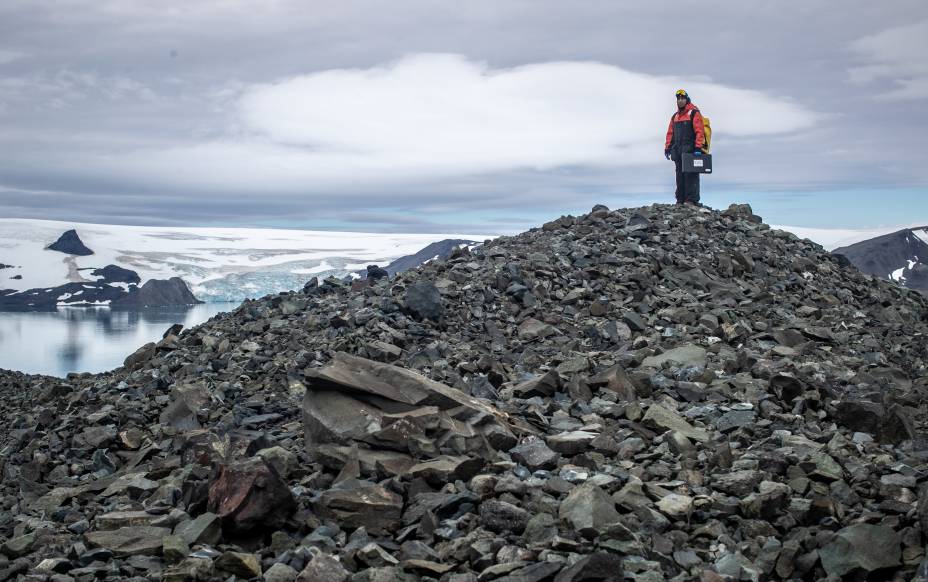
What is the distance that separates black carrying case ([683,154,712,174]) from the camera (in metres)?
22.7

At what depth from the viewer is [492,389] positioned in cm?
1070

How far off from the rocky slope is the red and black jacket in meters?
6.74

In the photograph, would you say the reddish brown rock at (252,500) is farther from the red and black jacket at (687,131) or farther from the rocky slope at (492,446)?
the red and black jacket at (687,131)

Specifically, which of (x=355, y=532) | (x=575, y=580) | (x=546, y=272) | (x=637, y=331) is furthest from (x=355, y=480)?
(x=546, y=272)

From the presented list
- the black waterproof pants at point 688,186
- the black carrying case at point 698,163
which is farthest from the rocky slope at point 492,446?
the black waterproof pants at point 688,186

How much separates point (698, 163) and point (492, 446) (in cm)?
1714

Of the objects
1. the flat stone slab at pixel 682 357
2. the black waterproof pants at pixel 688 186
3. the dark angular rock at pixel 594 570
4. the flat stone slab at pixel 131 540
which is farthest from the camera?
the black waterproof pants at pixel 688 186

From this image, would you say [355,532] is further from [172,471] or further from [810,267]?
[810,267]

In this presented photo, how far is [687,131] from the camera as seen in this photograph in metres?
22.4

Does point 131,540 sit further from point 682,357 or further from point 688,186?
point 688,186

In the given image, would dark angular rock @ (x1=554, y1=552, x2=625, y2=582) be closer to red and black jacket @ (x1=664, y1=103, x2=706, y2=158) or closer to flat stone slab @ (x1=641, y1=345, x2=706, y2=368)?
flat stone slab @ (x1=641, y1=345, x2=706, y2=368)

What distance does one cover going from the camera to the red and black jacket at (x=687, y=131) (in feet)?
72.9

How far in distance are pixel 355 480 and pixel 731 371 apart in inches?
278

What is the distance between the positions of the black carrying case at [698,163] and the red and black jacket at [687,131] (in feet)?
0.72
